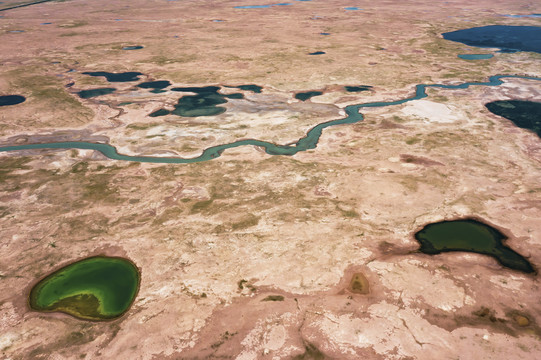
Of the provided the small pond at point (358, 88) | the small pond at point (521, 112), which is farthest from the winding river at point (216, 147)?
the small pond at point (521, 112)

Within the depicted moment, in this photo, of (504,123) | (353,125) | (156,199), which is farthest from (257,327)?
(504,123)

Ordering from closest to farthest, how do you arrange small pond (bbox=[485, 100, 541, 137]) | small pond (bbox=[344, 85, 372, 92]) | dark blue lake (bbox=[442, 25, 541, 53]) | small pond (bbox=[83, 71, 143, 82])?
small pond (bbox=[485, 100, 541, 137]) → small pond (bbox=[344, 85, 372, 92]) → small pond (bbox=[83, 71, 143, 82]) → dark blue lake (bbox=[442, 25, 541, 53])

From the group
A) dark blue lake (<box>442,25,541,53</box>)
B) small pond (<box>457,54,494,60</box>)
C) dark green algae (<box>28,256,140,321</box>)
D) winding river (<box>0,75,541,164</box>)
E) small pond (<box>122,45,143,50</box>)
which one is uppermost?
small pond (<box>122,45,143,50</box>)

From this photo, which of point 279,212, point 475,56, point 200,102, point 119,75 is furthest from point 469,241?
point 475,56

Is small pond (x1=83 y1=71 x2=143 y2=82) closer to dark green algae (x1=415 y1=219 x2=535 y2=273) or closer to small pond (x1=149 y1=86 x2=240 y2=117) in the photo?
small pond (x1=149 y1=86 x2=240 y2=117)

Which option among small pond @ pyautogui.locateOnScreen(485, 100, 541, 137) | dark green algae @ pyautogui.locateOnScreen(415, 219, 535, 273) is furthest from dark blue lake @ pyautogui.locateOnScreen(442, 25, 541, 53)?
dark green algae @ pyautogui.locateOnScreen(415, 219, 535, 273)

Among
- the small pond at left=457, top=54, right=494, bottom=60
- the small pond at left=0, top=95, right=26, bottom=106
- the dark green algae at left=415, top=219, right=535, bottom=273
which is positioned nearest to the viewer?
the dark green algae at left=415, top=219, right=535, bottom=273

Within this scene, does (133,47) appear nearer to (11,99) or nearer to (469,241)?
(11,99)
